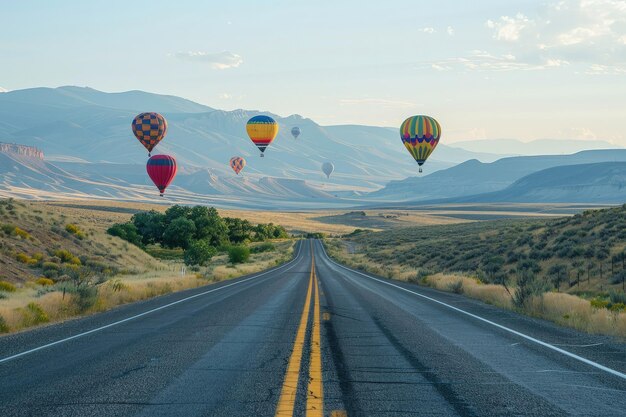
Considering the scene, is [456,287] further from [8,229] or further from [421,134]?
[421,134]

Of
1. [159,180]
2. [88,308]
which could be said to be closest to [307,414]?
[88,308]

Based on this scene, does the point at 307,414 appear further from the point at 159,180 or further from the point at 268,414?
the point at 159,180

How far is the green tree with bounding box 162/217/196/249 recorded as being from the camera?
7456 cm

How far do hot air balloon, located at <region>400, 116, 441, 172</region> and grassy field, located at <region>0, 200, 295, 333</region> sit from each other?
35.4 m

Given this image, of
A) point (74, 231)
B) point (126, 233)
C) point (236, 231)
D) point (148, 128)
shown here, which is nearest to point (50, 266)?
point (74, 231)

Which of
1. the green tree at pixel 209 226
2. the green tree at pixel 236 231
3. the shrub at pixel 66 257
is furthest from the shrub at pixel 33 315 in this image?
the green tree at pixel 236 231

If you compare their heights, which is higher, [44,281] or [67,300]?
[67,300]

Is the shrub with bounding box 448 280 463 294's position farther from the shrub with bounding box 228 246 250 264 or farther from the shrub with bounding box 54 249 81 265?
the shrub with bounding box 228 246 250 264

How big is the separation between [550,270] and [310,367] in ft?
89.0

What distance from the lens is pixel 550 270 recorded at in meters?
34.2

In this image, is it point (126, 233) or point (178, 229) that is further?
point (178, 229)

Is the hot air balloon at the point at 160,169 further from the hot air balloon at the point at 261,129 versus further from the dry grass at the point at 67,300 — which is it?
the dry grass at the point at 67,300

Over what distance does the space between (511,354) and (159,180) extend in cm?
7802

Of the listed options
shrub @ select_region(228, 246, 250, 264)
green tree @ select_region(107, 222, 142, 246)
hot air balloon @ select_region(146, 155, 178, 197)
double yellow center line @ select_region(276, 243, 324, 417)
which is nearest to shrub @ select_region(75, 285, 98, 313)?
double yellow center line @ select_region(276, 243, 324, 417)
